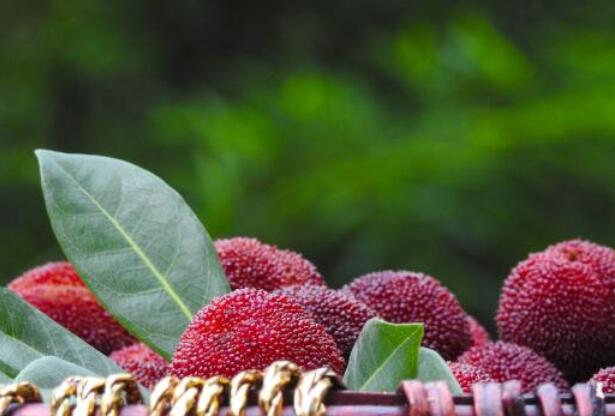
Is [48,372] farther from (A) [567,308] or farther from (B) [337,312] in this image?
(A) [567,308]

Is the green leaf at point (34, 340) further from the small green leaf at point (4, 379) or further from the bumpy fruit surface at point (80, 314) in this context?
the bumpy fruit surface at point (80, 314)

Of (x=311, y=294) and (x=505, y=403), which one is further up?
(x=311, y=294)

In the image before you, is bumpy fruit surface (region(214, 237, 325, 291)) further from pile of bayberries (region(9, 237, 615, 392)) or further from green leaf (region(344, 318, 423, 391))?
green leaf (region(344, 318, 423, 391))

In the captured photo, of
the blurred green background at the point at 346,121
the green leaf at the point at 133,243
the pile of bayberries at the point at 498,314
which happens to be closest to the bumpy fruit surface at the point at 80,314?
the pile of bayberries at the point at 498,314

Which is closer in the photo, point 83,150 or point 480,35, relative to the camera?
point 480,35

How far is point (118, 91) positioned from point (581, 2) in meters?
0.96

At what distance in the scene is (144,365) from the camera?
0.60 m

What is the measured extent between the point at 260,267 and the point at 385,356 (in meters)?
0.21

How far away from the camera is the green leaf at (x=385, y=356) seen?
44cm

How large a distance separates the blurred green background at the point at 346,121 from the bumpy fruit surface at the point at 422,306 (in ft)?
4.03

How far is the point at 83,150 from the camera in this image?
238 centimetres

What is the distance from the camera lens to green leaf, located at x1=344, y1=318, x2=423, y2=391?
0.44 metres

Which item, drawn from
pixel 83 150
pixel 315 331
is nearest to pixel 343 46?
pixel 83 150

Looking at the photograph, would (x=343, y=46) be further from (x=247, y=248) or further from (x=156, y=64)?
(x=247, y=248)
